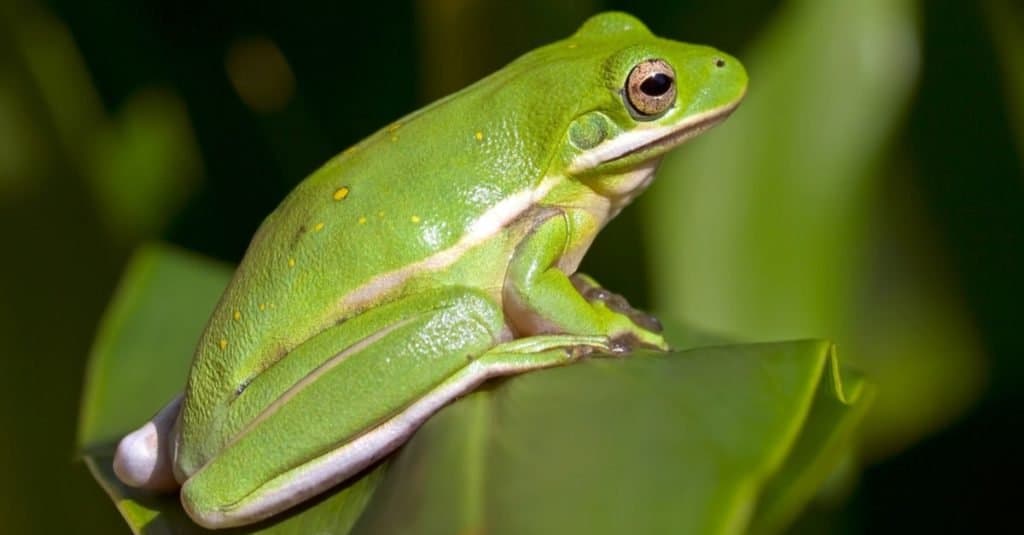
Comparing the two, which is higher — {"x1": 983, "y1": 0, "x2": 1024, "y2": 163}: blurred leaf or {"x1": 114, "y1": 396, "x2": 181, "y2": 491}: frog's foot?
{"x1": 983, "y1": 0, "x2": 1024, "y2": 163}: blurred leaf

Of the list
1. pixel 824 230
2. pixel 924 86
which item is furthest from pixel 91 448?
pixel 924 86

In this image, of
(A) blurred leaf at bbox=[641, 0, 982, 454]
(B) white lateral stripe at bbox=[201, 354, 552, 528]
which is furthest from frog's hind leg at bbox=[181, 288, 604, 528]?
(A) blurred leaf at bbox=[641, 0, 982, 454]

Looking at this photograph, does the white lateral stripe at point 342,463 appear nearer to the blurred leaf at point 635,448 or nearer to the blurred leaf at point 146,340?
the blurred leaf at point 635,448

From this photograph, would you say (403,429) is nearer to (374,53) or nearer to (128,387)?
(128,387)

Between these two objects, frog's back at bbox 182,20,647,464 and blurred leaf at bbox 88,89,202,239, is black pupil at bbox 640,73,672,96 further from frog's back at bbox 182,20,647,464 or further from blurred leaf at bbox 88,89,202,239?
blurred leaf at bbox 88,89,202,239

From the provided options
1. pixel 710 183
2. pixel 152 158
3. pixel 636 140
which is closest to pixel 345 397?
pixel 636 140
